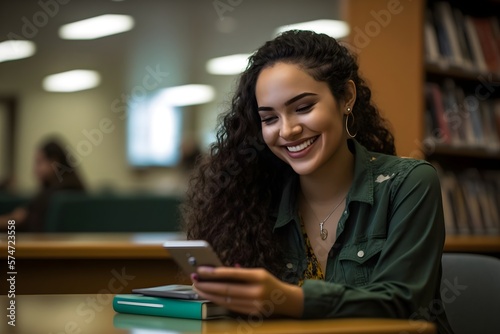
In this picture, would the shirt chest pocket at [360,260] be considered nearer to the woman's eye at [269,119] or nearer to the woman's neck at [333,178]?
the woman's neck at [333,178]

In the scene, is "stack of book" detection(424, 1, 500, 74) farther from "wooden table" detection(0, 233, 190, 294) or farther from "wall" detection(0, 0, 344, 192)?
"wall" detection(0, 0, 344, 192)

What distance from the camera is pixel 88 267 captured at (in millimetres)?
3016

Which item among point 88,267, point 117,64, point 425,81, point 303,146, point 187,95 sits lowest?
point 88,267

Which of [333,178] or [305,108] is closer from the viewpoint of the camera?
[305,108]

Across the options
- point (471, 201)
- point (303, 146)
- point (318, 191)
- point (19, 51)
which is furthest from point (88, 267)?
point (19, 51)

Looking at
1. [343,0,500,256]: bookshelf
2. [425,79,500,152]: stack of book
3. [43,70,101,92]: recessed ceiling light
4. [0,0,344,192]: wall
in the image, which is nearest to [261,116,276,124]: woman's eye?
[343,0,500,256]: bookshelf

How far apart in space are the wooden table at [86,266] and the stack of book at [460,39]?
195 centimetres

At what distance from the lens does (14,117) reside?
12.2m

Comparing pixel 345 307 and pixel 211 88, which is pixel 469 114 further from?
pixel 211 88

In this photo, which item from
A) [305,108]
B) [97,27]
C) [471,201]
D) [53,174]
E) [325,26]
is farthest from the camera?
[97,27]

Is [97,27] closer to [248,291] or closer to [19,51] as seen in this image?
[19,51]

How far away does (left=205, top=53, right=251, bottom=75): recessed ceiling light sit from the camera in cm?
1217

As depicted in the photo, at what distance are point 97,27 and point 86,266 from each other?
30.6 feet

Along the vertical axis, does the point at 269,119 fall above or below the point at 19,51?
below
